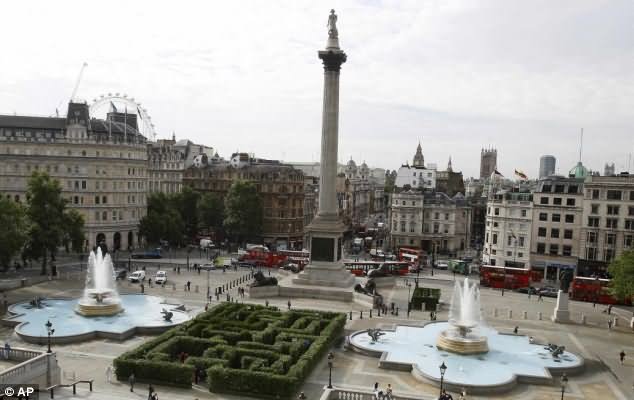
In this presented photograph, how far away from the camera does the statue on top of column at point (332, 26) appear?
213 feet

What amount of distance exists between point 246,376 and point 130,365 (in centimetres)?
681

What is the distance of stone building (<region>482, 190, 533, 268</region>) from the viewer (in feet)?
274

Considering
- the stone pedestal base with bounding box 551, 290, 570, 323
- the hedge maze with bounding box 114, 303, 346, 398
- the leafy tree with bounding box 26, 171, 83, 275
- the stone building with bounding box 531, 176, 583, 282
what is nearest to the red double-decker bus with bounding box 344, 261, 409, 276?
the stone building with bounding box 531, 176, 583, 282

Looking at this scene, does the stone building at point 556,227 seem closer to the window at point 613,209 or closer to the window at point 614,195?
the window at point 613,209

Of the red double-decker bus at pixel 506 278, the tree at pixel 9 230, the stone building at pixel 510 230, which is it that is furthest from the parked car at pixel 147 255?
the stone building at pixel 510 230

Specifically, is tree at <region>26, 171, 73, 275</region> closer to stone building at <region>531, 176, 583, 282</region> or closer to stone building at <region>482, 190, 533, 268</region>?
stone building at <region>482, 190, 533, 268</region>

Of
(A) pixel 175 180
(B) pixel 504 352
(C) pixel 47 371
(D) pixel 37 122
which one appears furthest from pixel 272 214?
(C) pixel 47 371

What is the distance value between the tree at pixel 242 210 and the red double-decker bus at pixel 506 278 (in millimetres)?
42431

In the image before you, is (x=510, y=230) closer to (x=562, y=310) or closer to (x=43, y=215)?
(x=562, y=310)

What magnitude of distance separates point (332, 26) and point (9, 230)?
130ft

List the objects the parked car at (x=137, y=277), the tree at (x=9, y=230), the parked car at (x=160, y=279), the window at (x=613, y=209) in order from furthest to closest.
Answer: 1. the window at (x=613, y=209)
2. the parked car at (x=137, y=277)
3. the parked car at (x=160, y=279)
4. the tree at (x=9, y=230)

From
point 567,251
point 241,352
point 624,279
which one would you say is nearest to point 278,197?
point 567,251

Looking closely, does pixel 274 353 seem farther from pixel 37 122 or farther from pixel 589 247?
pixel 37 122

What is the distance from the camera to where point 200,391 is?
→ 31.7m
